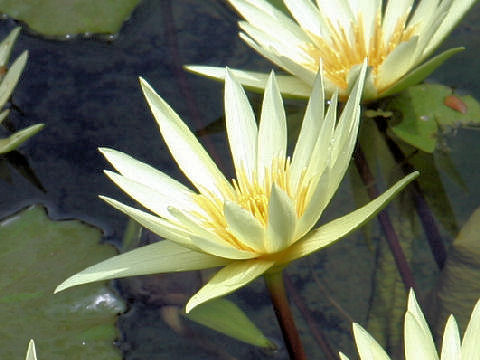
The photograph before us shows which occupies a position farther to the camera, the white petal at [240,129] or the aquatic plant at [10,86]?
the aquatic plant at [10,86]

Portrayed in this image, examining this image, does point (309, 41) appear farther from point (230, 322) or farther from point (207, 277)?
point (230, 322)

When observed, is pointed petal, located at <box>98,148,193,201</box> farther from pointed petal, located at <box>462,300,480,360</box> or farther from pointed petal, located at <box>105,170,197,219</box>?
pointed petal, located at <box>462,300,480,360</box>

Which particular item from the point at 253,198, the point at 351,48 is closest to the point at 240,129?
the point at 253,198

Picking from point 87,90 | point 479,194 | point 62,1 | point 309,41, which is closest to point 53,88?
point 87,90

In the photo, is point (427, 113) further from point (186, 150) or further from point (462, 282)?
point (186, 150)

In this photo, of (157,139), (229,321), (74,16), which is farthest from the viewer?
(74,16)

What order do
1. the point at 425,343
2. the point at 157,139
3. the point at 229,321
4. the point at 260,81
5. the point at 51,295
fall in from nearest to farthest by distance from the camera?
the point at 425,343
the point at 229,321
the point at 51,295
the point at 260,81
the point at 157,139

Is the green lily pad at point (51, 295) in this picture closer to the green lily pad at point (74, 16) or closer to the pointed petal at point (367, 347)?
the pointed petal at point (367, 347)

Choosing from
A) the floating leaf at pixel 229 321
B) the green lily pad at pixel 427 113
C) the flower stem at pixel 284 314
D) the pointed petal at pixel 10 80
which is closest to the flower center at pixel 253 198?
the flower stem at pixel 284 314
